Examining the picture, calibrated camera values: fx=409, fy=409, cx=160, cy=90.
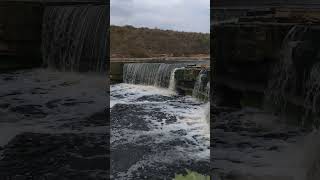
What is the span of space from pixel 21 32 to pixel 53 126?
73 cm

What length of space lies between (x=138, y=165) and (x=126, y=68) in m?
2.04

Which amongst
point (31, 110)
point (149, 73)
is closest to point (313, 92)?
point (31, 110)

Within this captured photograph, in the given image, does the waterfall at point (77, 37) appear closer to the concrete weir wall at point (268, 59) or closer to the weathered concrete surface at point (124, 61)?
the concrete weir wall at point (268, 59)

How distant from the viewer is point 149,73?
6020 mm

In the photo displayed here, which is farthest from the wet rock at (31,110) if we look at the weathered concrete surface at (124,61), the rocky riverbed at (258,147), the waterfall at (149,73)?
the waterfall at (149,73)

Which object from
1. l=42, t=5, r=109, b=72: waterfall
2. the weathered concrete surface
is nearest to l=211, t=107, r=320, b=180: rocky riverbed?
l=42, t=5, r=109, b=72: waterfall

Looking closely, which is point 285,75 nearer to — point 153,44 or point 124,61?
point 124,61

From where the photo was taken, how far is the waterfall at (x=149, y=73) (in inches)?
209

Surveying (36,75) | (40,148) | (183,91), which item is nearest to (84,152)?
(40,148)

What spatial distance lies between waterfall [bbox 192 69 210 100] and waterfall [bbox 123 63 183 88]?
48 cm

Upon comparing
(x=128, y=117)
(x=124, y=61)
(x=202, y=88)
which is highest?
(x=124, y=61)

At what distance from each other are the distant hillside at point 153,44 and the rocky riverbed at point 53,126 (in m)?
2.02

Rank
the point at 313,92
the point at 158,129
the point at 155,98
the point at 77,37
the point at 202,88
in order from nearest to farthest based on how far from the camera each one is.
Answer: the point at 313,92 → the point at 77,37 → the point at 158,129 → the point at 202,88 → the point at 155,98

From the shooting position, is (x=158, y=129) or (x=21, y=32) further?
(x=158, y=129)
